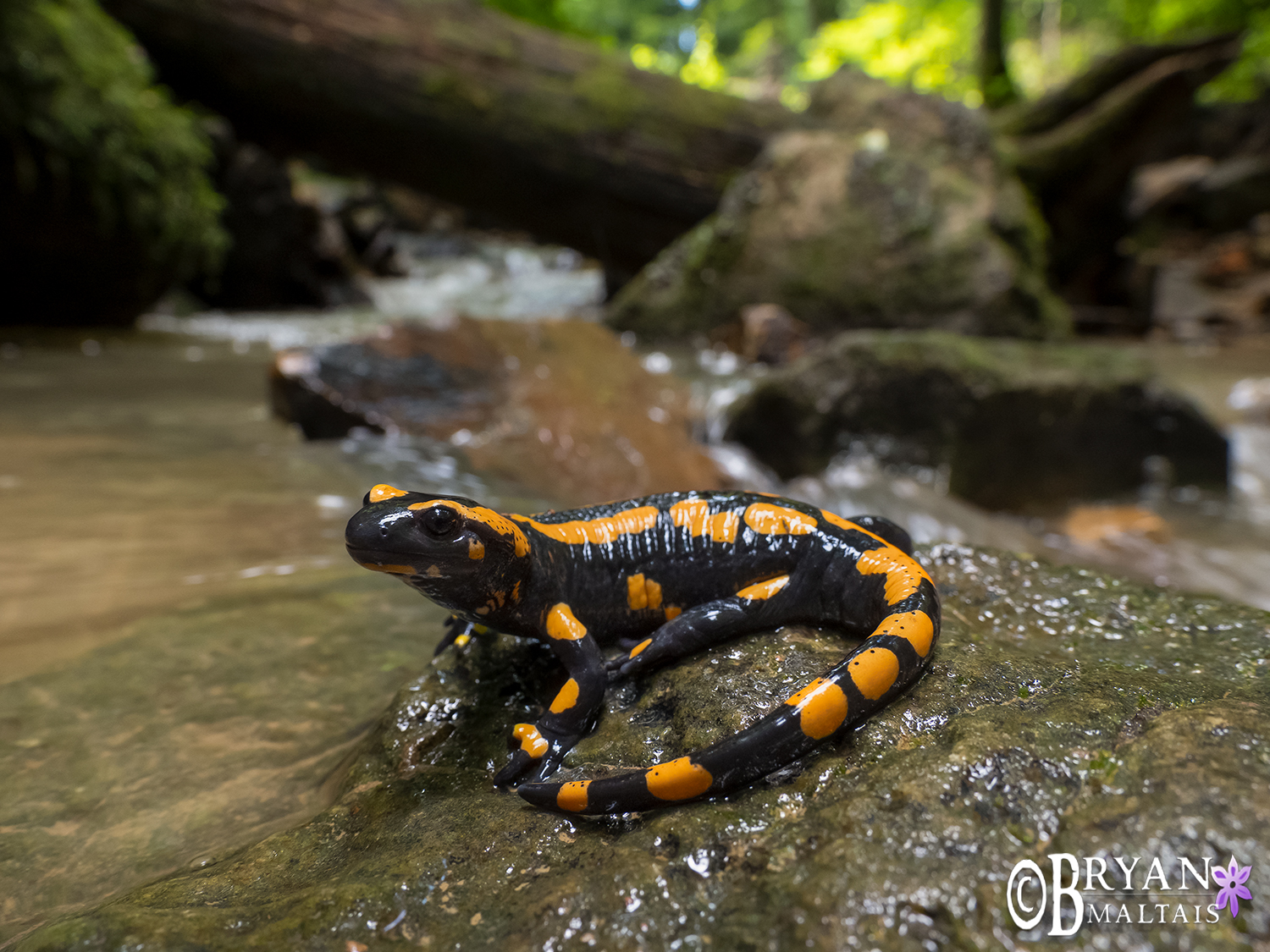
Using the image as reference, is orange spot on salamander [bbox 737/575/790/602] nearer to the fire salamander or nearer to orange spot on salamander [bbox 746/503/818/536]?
the fire salamander

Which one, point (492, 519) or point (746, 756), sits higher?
point (492, 519)

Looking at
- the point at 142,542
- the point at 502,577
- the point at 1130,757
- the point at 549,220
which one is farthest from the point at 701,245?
the point at 1130,757

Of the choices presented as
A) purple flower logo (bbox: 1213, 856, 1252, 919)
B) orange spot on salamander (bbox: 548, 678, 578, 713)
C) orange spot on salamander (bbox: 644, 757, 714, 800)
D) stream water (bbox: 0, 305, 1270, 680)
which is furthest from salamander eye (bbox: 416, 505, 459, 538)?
purple flower logo (bbox: 1213, 856, 1252, 919)

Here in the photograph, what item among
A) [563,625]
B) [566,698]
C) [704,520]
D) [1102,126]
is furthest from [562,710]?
[1102,126]

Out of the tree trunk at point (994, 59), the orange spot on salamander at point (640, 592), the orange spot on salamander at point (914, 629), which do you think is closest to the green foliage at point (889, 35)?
the tree trunk at point (994, 59)

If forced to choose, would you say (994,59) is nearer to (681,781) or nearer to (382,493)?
(382,493)

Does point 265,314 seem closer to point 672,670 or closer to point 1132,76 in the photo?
point 672,670
